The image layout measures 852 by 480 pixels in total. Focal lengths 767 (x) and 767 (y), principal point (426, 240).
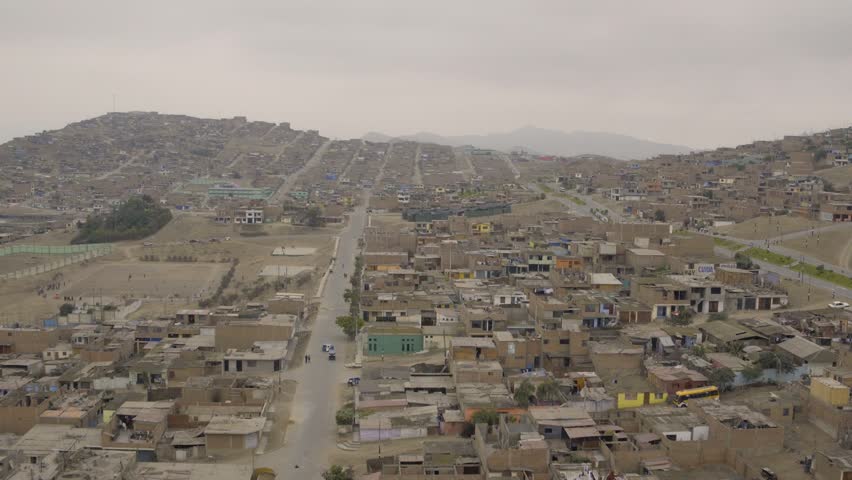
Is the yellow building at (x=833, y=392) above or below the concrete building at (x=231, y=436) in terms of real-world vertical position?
above

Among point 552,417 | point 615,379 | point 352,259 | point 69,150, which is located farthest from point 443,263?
point 69,150

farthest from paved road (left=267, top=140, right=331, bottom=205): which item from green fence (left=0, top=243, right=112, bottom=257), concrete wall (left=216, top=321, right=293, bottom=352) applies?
concrete wall (left=216, top=321, right=293, bottom=352)

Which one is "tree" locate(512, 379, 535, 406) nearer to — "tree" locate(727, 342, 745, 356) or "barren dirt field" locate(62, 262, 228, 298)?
"tree" locate(727, 342, 745, 356)

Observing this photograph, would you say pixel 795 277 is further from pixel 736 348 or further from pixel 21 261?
pixel 21 261

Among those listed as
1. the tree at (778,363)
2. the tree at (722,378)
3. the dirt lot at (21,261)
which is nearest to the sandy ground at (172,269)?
the dirt lot at (21,261)

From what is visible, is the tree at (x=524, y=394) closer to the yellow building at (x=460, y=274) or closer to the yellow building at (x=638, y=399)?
the yellow building at (x=638, y=399)

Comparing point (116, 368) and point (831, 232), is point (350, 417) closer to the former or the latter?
point (116, 368)
